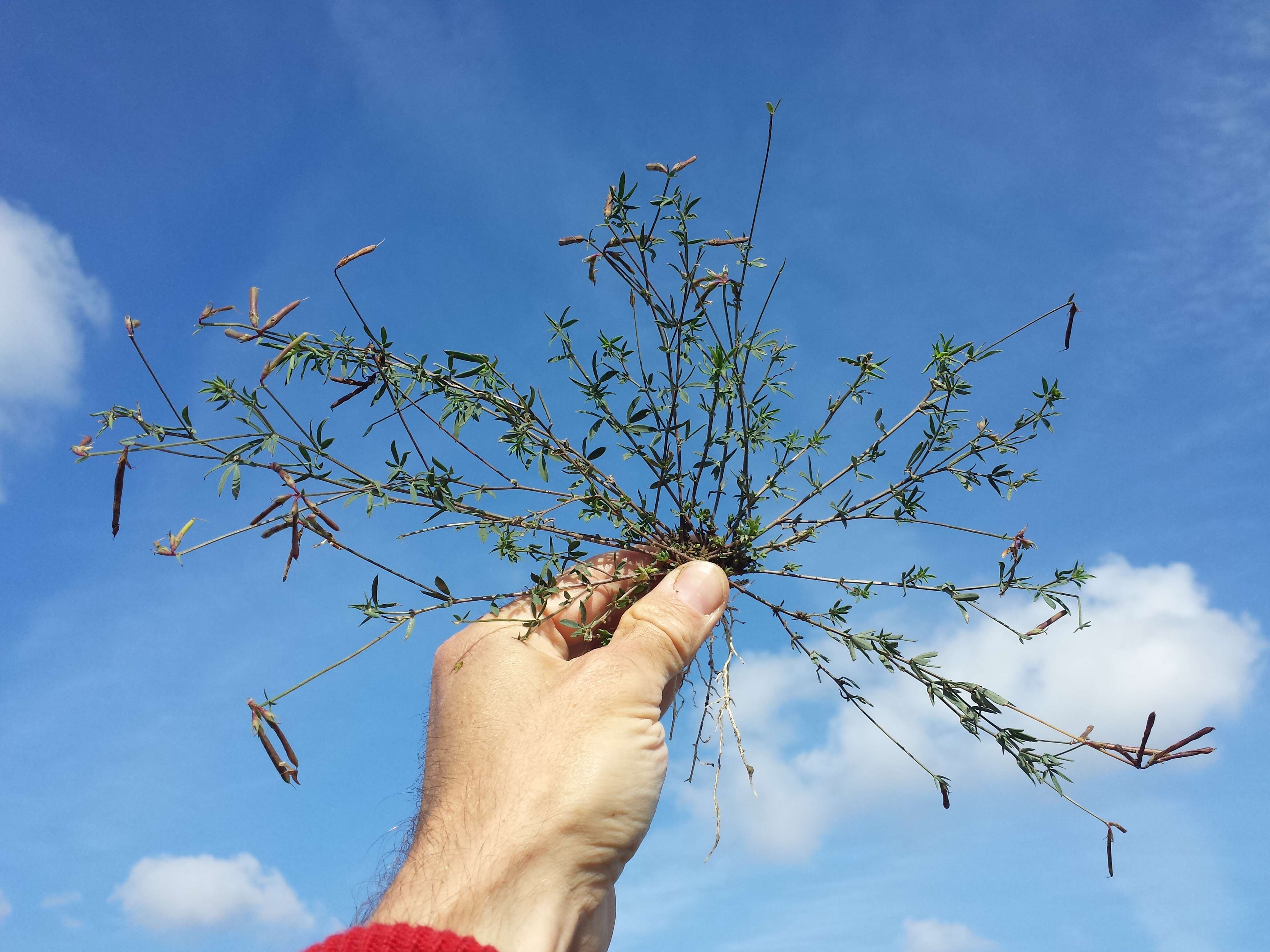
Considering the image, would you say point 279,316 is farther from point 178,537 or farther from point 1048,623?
point 1048,623

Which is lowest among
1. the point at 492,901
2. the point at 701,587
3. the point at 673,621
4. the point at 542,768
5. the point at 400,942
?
the point at 400,942

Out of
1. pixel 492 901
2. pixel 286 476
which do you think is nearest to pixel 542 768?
pixel 492 901

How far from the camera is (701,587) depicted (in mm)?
2514

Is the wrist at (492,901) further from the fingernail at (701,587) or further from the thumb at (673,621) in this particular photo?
the fingernail at (701,587)

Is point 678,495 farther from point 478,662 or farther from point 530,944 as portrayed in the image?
point 530,944

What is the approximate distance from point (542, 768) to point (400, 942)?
1.75 ft

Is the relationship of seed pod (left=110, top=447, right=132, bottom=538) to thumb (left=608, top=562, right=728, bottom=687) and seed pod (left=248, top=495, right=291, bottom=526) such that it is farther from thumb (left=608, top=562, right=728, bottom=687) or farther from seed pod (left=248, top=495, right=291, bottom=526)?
thumb (left=608, top=562, right=728, bottom=687)

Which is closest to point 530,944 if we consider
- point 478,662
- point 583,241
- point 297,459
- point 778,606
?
point 478,662

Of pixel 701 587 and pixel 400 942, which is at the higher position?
pixel 701 587

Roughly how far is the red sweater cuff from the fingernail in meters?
1.10

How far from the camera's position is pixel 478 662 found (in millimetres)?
2445

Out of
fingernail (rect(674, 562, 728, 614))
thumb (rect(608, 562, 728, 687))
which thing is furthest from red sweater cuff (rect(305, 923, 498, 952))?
fingernail (rect(674, 562, 728, 614))

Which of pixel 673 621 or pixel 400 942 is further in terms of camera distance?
pixel 673 621

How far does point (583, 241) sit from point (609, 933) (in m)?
2.35
